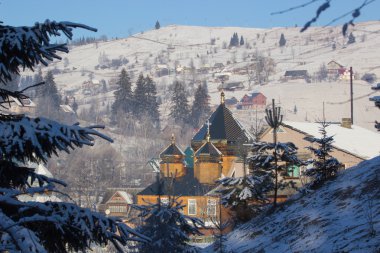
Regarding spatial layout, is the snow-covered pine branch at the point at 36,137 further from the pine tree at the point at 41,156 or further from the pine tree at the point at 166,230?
the pine tree at the point at 166,230

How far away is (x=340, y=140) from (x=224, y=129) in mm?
13688

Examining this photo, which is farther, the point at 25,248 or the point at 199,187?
the point at 199,187

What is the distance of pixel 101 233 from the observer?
7059mm

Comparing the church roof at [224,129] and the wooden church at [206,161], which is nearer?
the wooden church at [206,161]

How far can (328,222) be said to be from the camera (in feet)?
49.1

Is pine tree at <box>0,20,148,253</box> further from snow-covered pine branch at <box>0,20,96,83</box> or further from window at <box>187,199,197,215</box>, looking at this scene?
window at <box>187,199,197,215</box>

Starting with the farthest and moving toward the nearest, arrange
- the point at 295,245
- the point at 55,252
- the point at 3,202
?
the point at 295,245, the point at 55,252, the point at 3,202

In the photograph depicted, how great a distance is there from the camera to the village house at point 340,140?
46.2 metres

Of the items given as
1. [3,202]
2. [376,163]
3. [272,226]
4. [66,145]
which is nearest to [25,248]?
[3,202]

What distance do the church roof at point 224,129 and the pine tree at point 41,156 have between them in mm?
51542

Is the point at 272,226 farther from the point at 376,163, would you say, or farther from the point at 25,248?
the point at 25,248

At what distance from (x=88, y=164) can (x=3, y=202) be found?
98.6m

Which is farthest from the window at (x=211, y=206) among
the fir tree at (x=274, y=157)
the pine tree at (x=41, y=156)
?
the pine tree at (x=41, y=156)

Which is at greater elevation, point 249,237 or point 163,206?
point 163,206
